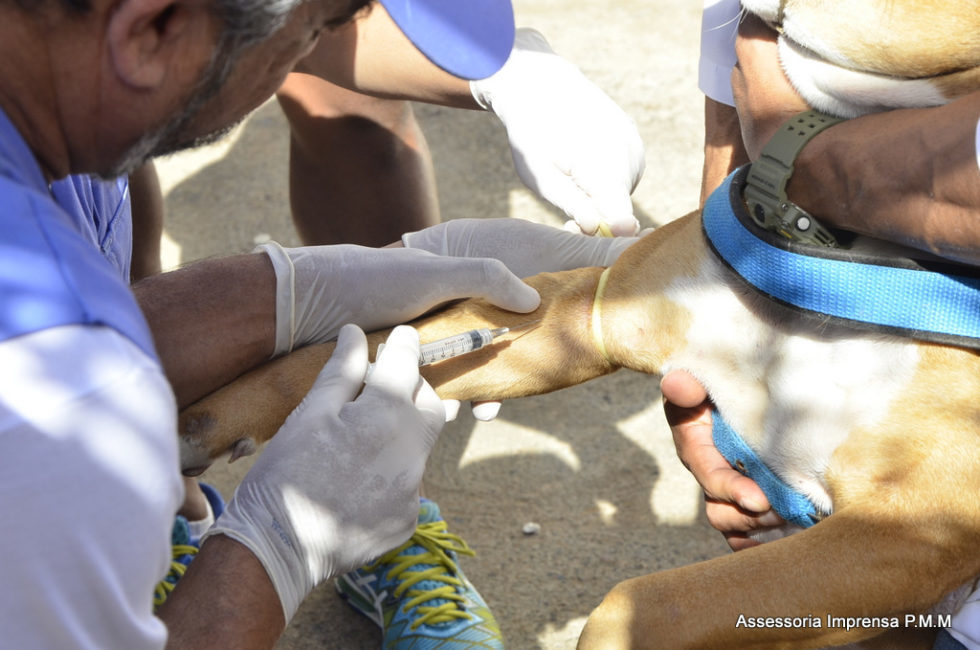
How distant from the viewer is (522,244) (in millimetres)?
2104

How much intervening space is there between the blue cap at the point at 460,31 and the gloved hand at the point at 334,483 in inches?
20.7

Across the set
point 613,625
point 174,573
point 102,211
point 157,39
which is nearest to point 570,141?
point 102,211

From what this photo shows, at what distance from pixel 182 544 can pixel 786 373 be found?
5.29 feet

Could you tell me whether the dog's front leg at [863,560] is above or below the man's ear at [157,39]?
below

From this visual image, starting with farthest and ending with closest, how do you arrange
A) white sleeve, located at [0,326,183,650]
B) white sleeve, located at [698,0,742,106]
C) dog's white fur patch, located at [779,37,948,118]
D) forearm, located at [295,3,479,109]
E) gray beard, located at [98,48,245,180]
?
forearm, located at [295,3,479,109] → white sleeve, located at [698,0,742,106] → dog's white fur patch, located at [779,37,948,118] → gray beard, located at [98,48,245,180] → white sleeve, located at [0,326,183,650]

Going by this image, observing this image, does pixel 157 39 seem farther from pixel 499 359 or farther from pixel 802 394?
pixel 802 394

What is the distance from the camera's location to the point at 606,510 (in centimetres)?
264

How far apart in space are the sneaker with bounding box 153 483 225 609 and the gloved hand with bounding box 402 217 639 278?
91 centimetres

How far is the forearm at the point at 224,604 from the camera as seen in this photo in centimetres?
141

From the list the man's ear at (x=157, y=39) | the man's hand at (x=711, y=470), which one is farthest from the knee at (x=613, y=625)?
the man's ear at (x=157, y=39)

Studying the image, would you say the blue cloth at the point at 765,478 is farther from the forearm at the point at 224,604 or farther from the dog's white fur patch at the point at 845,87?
the forearm at the point at 224,604

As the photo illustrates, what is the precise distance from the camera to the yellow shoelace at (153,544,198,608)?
7.09 feet

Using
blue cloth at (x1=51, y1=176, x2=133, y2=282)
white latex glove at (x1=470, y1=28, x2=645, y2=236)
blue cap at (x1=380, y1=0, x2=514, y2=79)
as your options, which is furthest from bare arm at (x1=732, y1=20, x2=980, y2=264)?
blue cloth at (x1=51, y1=176, x2=133, y2=282)

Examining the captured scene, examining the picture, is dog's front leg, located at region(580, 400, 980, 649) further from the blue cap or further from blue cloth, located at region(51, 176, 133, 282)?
blue cloth, located at region(51, 176, 133, 282)
